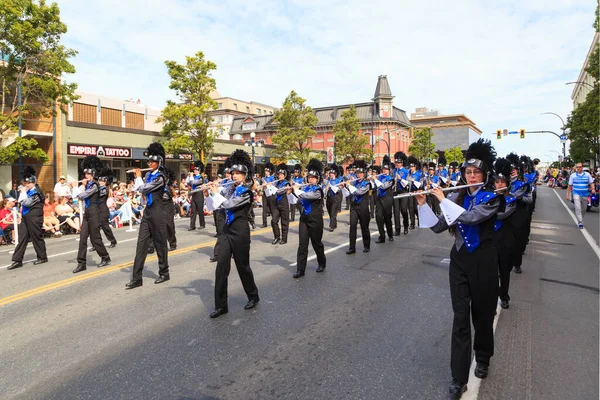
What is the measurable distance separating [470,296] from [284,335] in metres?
2.11

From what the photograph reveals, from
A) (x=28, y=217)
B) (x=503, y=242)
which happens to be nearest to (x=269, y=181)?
(x=28, y=217)

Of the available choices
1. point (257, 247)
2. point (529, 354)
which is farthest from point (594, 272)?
point (257, 247)

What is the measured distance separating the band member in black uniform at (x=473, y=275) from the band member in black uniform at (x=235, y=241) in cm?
267

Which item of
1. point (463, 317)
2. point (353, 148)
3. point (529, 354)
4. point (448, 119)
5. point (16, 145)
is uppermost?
point (448, 119)

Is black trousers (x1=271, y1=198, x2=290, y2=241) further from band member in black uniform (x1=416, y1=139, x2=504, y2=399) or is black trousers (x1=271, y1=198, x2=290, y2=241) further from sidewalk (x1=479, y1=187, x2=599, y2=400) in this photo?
band member in black uniform (x1=416, y1=139, x2=504, y2=399)

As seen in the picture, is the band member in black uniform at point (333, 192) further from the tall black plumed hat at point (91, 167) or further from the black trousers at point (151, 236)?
the tall black plumed hat at point (91, 167)

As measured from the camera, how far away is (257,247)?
10594 mm

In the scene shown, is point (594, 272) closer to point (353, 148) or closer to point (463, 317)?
point (463, 317)

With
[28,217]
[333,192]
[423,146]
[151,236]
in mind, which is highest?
[423,146]

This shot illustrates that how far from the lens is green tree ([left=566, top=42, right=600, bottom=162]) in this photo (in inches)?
1005

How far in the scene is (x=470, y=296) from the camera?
3686mm

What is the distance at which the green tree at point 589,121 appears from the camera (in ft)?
83.7

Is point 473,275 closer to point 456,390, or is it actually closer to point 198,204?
point 456,390

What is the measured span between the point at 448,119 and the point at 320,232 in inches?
5819
